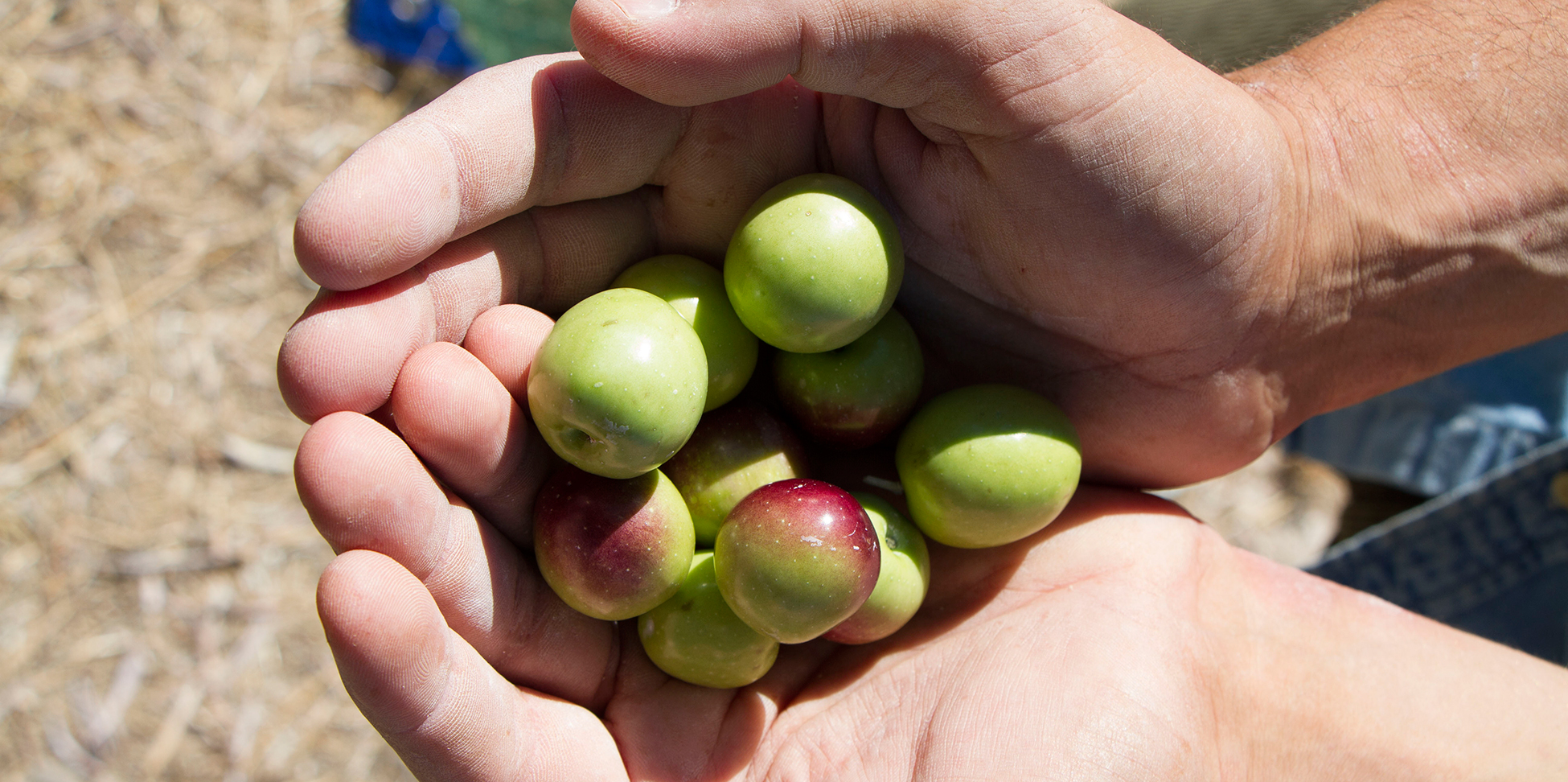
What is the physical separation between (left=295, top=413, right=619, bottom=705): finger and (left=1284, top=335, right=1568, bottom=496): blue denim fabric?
9.64 ft

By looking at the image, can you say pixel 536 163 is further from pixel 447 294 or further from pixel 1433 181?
pixel 1433 181

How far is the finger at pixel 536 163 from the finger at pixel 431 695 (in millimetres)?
676

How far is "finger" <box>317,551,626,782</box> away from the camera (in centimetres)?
208

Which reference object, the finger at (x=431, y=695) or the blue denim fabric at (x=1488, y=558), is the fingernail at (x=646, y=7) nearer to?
the finger at (x=431, y=695)

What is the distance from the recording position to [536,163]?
2.52m

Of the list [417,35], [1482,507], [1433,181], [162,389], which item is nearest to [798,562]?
[1433,181]

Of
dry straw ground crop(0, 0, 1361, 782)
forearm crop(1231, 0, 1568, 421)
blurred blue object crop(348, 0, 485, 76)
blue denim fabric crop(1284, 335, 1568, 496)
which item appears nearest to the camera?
forearm crop(1231, 0, 1568, 421)

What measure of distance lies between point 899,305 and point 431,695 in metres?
1.60

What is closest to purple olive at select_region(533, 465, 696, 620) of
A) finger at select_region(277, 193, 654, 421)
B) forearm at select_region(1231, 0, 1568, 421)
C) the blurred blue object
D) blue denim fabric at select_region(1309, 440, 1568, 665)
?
finger at select_region(277, 193, 654, 421)

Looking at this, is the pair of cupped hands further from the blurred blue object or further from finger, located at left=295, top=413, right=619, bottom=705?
the blurred blue object

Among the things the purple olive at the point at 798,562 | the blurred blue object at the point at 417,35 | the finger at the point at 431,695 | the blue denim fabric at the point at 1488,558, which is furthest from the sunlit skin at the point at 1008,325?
the blurred blue object at the point at 417,35

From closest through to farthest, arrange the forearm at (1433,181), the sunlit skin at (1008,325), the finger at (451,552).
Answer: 1. the finger at (451,552)
2. the sunlit skin at (1008,325)
3. the forearm at (1433,181)

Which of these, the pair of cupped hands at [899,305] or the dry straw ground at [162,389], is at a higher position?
the pair of cupped hands at [899,305]

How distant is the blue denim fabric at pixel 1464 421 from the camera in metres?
3.56
